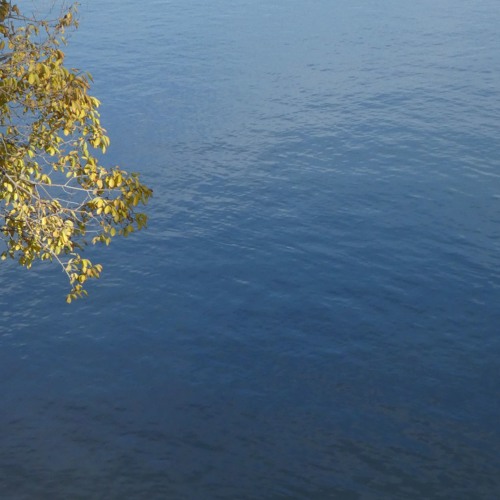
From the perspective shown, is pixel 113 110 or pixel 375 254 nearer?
pixel 375 254

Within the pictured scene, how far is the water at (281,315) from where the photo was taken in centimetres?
3397

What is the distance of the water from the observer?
34.0 m

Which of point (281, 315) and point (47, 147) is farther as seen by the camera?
point (281, 315)

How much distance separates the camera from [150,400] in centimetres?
3822

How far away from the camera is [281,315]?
144 feet

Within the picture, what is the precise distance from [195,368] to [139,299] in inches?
309

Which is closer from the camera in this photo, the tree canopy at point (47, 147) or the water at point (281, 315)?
the tree canopy at point (47, 147)

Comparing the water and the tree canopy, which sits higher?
the tree canopy

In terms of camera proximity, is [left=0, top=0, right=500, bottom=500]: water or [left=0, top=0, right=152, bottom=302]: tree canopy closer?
[left=0, top=0, right=152, bottom=302]: tree canopy

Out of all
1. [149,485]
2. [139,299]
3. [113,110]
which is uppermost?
[113,110]

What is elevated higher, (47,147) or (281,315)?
(47,147)

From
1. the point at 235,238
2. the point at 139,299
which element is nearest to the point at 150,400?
the point at 139,299

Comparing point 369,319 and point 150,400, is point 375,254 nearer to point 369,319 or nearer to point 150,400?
point 369,319

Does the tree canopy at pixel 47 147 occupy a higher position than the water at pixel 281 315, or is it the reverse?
the tree canopy at pixel 47 147
